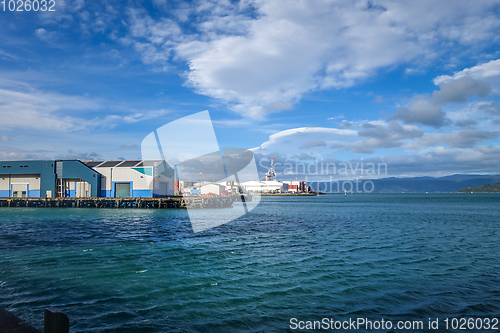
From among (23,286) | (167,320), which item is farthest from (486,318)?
(23,286)

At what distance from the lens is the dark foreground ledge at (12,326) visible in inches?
170

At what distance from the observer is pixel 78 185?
70.9 m

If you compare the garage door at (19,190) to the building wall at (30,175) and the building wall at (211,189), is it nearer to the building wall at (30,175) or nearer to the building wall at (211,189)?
the building wall at (30,175)

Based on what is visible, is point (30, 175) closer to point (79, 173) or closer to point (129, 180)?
point (79, 173)

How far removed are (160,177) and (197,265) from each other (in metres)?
61.5

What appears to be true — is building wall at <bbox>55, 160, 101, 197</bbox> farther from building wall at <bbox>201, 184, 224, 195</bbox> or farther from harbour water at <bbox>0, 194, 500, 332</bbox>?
harbour water at <bbox>0, 194, 500, 332</bbox>

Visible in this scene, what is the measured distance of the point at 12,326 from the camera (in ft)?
14.5

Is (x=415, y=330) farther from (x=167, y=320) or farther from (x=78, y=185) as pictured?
(x=78, y=185)

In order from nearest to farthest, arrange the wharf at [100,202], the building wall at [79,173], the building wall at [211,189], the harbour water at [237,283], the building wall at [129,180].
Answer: the harbour water at [237,283] → the wharf at [100,202] → the building wall at [79,173] → the building wall at [129,180] → the building wall at [211,189]

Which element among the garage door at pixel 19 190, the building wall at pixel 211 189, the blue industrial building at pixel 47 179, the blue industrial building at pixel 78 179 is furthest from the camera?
the building wall at pixel 211 189

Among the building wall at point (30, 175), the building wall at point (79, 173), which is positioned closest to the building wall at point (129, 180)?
the building wall at point (79, 173)

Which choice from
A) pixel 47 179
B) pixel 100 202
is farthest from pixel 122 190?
pixel 47 179

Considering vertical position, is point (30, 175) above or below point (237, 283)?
above

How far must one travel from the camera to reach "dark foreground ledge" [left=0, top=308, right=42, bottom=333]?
14.2 ft
